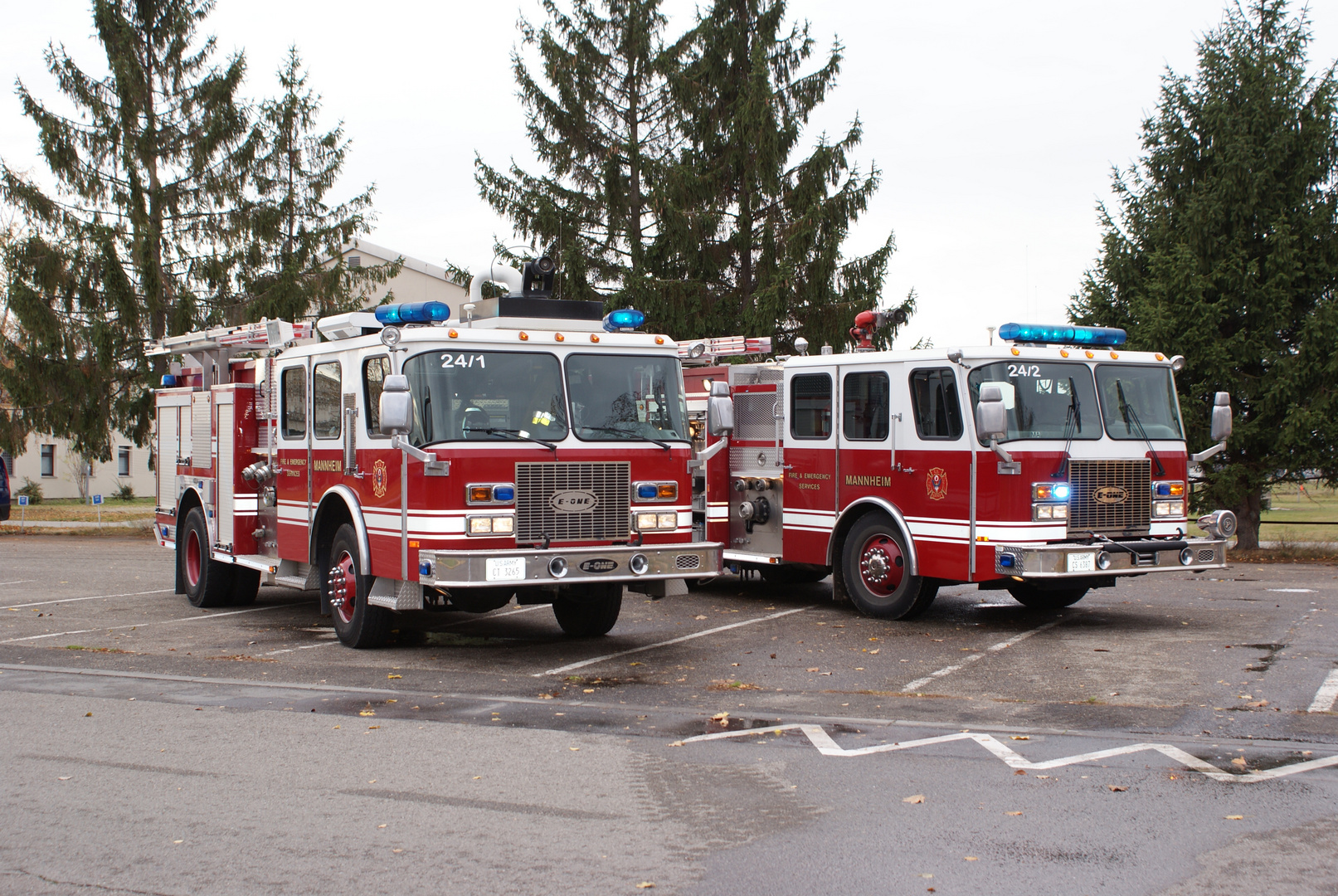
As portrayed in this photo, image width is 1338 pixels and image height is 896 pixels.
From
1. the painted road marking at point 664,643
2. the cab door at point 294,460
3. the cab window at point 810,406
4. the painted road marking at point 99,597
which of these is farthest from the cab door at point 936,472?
the painted road marking at point 99,597

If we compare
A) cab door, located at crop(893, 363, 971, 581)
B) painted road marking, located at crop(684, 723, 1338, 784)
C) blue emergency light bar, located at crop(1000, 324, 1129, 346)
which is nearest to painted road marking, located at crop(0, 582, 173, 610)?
cab door, located at crop(893, 363, 971, 581)

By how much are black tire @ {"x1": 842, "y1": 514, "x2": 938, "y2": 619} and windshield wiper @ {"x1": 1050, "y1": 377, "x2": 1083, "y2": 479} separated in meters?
1.60

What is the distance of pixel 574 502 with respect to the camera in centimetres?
1013

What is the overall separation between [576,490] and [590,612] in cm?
176

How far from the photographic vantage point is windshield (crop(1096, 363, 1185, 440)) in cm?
1194

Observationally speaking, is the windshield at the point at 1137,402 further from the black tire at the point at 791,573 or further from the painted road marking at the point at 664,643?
the black tire at the point at 791,573

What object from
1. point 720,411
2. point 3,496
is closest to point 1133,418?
point 720,411

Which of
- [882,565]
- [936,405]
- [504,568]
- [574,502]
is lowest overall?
[882,565]

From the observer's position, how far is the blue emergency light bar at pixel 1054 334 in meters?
11.8

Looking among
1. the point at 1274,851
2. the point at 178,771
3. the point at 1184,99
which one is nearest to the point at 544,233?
the point at 1184,99

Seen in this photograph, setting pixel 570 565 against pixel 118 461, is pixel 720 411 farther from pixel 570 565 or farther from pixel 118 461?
pixel 118 461

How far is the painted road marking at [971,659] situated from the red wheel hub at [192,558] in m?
8.61

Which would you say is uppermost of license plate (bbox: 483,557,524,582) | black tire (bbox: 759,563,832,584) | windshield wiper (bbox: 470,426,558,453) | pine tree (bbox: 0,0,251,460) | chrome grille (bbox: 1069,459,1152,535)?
pine tree (bbox: 0,0,251,460)

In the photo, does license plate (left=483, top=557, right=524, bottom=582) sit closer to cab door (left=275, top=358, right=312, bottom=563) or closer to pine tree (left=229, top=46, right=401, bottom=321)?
cab door (left=275, top=358, right=312, bottom=563)
